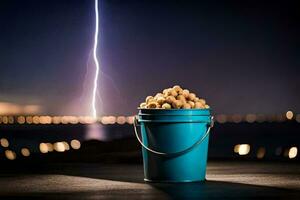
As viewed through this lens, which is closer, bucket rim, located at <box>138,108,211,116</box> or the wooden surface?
the wooden surface

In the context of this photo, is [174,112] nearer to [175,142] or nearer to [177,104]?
[177,104]

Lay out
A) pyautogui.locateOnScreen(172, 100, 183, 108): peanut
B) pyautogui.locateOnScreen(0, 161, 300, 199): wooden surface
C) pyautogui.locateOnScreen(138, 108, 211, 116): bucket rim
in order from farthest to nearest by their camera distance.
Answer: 1. pyautogui.locateOnScreen(172, 100, 183, 108): peanut
2. pyautogui.locateOnScreen(138, 108, 211, 116): bucket rim
3. pyautogui.locateOnScreen(0, 161, 300, 199): wooden surface

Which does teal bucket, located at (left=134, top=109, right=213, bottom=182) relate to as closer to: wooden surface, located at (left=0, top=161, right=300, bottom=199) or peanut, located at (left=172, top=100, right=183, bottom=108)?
peanut, located at (left=172, top=100, right=183, bottom=108)

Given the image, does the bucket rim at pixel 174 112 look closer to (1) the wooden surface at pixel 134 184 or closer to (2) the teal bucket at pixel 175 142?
(2) the teal bucket at pixel 175 142

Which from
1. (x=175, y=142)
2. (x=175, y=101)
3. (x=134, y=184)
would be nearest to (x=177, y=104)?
(x=175, y=101)

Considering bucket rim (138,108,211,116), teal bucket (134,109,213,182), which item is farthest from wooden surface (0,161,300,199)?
bucket rim (138,108,211,116)

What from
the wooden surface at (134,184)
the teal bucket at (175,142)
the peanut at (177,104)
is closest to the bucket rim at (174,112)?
the teal bucket at (175,142)

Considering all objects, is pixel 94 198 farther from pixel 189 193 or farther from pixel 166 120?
pixel 166 120

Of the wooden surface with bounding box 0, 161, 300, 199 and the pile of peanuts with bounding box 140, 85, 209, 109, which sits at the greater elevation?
the pile of peanuts with bounding box 140, 85, 209, 109
